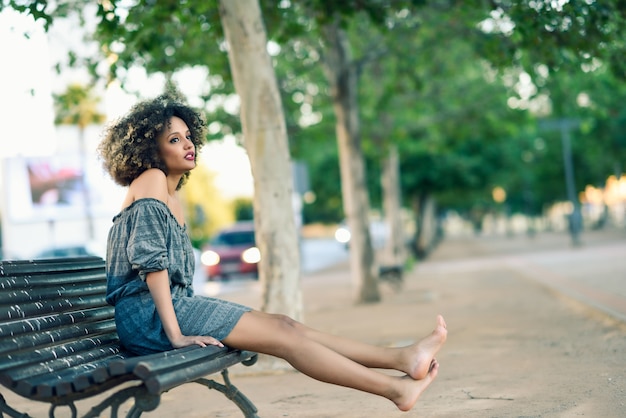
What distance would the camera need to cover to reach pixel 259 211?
9266 mm

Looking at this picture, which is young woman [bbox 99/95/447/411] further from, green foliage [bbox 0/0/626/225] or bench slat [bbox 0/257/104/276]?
green foliage [bbox 0/0/626/225]

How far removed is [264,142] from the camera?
362 inches

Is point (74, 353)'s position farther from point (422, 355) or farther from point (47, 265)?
point (422, 355)

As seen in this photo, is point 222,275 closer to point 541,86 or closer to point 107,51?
point 541,86

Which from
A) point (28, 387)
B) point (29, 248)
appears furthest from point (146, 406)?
point (29, 248)

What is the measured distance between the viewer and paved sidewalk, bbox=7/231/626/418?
644 centimetres

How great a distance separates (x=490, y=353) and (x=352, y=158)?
8226 mm

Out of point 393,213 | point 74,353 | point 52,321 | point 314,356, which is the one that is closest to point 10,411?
point 74,353

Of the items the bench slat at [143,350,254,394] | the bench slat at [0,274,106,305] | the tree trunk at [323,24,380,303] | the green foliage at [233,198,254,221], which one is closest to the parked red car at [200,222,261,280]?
the tree trunk at [323,24,380,303]

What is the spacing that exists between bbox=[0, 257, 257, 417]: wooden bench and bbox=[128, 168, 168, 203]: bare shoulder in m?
0.77

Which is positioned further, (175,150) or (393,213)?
(393,213)

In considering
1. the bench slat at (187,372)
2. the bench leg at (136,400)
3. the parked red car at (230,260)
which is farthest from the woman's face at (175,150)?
the parked red car at (230,260)

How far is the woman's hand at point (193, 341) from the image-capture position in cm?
488

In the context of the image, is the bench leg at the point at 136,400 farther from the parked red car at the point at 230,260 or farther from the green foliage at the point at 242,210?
the green foliage at the point at 242,210
